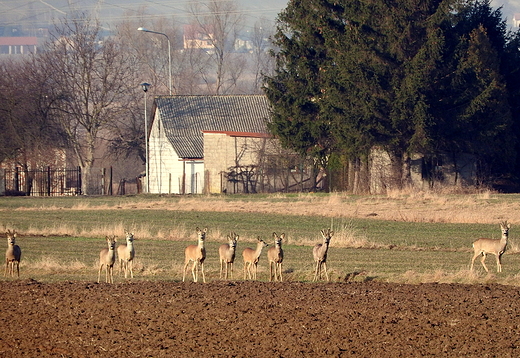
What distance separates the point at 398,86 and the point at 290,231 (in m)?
19.2

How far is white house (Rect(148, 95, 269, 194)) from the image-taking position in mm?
64119

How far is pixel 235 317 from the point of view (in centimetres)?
1463

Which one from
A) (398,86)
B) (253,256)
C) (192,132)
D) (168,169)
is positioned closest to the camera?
(253,256)

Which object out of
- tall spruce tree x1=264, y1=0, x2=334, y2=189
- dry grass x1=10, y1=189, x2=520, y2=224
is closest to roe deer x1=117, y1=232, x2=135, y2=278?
dry grass x1=10, y1=189, x2=520, y2=224

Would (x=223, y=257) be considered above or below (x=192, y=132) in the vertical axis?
below

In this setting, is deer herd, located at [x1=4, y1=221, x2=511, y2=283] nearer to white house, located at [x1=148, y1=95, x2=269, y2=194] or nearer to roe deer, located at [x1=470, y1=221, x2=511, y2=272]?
roe deer, located at [x1=470, y1=221, x2=511, y2=272]

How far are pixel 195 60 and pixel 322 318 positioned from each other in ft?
414

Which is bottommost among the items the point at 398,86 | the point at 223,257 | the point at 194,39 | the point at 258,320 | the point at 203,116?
the point at 258,320

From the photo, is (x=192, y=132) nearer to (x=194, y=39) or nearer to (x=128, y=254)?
(x=128, y=254)

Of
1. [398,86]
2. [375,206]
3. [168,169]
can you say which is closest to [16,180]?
[168,169]

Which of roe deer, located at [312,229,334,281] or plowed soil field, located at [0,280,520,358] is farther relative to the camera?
roe deer, located at [312,229,334,281]

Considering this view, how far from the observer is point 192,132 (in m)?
68.8

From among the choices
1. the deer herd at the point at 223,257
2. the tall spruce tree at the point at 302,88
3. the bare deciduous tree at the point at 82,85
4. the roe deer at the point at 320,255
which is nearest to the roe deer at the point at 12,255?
the deer herd at the point at 223,257

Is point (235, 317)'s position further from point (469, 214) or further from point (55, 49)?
point (55, 49)
